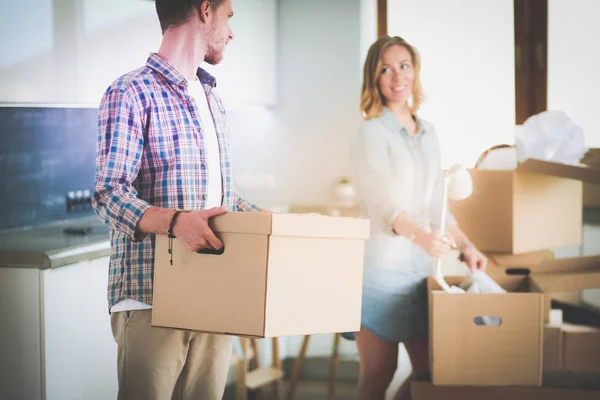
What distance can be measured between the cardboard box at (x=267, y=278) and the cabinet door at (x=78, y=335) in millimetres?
811

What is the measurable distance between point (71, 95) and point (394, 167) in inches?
39.3

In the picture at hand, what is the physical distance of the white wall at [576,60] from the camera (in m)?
3.58

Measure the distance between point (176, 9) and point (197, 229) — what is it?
1.72 ft

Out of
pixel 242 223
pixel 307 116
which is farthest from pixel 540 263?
pixel 307 116

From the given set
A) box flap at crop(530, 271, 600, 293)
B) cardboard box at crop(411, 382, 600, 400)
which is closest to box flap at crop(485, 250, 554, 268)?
box flap at crop(530, 271, 600, 293)

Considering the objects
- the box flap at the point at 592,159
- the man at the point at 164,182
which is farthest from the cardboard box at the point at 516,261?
the man at the point at 164,182

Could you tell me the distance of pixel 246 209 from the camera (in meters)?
1.76

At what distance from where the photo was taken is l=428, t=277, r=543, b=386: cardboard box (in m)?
2.05

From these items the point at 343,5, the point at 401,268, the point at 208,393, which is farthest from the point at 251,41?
the point at 208,393

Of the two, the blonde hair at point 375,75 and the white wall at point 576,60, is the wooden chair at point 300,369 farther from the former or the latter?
the white wall at point 576,60

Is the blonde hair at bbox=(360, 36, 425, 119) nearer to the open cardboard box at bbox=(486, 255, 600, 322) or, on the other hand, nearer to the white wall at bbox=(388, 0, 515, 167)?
the open cardboard box at bbox=(486, 255, 600, 322)

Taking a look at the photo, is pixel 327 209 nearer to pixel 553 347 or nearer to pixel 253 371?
pixel 253 371

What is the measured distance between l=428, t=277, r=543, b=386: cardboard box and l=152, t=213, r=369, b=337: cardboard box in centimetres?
62

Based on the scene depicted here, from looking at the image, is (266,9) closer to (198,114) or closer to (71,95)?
(71,95)
